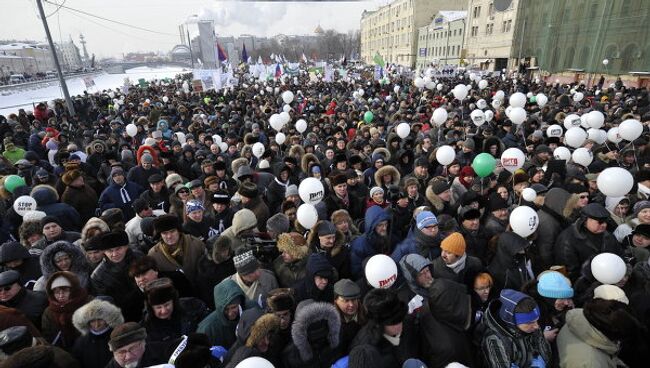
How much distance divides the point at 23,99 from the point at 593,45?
125 feet

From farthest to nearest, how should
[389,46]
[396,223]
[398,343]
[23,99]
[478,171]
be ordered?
[389,46] < [23,99] < [478,171] < [396,223] < [398,343]

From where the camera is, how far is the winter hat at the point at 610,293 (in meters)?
2.75

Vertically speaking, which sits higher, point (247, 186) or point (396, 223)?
point (247, 186)

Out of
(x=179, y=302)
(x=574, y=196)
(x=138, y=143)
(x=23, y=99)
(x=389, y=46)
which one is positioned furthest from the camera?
(x=389, y=46)

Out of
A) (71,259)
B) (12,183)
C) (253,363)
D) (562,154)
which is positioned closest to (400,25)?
(562,154)

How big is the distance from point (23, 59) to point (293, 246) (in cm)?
9622

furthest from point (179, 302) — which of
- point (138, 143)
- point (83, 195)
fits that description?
point (138, 143)

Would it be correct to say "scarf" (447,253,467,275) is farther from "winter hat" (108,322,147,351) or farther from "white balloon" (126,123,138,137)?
"white balloon" (126,123,138,137)

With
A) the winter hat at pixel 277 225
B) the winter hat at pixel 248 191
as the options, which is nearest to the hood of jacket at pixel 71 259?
the winter hat at pixel 277 225

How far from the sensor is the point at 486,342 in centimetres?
247

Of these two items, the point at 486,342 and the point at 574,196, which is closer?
the point at 486,342

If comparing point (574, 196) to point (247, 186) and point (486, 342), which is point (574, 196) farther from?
point (247, 186)

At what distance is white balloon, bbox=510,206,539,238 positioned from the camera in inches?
143

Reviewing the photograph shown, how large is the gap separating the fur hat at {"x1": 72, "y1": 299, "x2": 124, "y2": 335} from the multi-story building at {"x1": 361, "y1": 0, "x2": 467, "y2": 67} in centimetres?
5744
